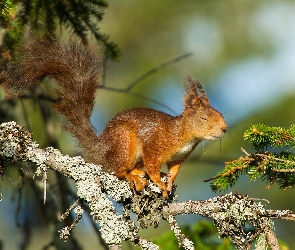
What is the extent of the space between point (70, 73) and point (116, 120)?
15.8 inches

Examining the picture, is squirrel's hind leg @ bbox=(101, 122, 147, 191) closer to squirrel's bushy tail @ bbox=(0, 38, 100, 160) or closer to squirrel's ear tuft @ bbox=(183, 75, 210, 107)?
squirrel's bushy tail @ bbox=(0, 38, 100, 160)

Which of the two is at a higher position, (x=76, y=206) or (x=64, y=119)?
(x=64, y=119)

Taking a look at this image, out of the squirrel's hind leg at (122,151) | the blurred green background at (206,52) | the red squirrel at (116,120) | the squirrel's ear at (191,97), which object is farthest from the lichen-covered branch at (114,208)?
the blurred green background at (206,52)

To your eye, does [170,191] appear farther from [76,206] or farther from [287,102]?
[287,102]

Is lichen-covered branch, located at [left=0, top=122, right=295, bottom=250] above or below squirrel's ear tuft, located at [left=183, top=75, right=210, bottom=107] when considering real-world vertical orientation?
below

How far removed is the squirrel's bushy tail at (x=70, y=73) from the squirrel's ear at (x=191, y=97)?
44 centimetres

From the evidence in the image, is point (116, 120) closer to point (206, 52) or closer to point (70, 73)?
point (70, 73)

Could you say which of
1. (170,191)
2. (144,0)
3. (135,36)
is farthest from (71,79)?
(144,0)

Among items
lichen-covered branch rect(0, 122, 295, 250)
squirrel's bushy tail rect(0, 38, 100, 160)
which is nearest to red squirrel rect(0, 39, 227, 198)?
squirrel's bushy tail rect(0, 38, 100, 160)

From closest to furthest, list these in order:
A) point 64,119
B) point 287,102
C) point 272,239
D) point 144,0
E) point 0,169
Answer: point 272,239 < point 0,169 < point 64,119 < point 287,102 < point 144,0

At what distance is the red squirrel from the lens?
229 centimetres

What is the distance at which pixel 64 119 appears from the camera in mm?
2465

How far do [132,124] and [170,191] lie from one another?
16.0 inches

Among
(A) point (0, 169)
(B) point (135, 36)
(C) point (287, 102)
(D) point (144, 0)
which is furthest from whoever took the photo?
(D) point (144, 0)
